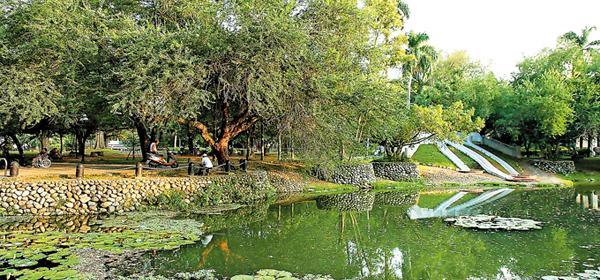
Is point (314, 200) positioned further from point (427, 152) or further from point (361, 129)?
point (427, 152)

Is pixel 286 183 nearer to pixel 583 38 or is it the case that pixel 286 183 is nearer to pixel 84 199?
pixel 84 199

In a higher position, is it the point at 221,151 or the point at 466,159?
the point at 221,151

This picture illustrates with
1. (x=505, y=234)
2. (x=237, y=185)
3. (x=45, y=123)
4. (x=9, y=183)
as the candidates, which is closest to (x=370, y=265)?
(x=505, y=234)

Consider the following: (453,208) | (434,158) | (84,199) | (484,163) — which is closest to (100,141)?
(434,158)

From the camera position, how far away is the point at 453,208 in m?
19.8

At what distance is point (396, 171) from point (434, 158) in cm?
A: 856

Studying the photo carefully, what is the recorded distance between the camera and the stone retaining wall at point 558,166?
3525cm

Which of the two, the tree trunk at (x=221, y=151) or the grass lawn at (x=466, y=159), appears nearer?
the tree trunk at (x=221, y=151)

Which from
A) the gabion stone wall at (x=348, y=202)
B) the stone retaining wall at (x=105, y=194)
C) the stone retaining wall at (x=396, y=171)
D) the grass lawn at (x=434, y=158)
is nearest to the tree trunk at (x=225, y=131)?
the stone retaining wall at (x=105, y=194)

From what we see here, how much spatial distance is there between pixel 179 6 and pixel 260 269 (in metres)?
15.5

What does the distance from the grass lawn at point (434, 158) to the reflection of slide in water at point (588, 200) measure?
10624 millimetres

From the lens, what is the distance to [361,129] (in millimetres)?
26766

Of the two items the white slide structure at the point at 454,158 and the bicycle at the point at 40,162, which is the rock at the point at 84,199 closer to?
the bicycle at the point at 40,162

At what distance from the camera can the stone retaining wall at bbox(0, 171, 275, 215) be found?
15.7 metres
